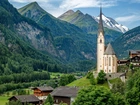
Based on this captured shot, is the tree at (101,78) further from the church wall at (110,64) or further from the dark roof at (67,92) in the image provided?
the dark roof at (67,92)

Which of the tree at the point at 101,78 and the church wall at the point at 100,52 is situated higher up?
the church wall at the point at 100,52

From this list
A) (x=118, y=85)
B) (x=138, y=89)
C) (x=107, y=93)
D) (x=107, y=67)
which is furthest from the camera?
(x=107, y=67)

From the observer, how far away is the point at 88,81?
13288 cm

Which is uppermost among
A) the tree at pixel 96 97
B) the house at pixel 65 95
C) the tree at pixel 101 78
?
the tree at pixel 101 78

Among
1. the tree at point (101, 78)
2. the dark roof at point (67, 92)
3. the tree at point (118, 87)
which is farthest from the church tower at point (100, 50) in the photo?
the tree at point (118, 87)

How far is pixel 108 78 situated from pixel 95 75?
7.26 m

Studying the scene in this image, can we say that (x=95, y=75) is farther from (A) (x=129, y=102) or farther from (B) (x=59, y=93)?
(A) (x=129, y=102)

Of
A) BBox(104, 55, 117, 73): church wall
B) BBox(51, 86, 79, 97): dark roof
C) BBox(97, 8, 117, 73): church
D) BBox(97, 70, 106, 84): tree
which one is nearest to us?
BBox(51, 86, 79, 97): dark roof

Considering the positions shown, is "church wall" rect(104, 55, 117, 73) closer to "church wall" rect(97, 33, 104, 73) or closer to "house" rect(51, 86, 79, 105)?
"church wall" rect(97, 33, 104, 73)

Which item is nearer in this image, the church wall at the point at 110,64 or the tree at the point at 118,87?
the tree at the point at 118,87

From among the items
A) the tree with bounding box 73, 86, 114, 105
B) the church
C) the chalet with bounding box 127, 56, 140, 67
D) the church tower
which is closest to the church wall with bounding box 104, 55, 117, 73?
the church

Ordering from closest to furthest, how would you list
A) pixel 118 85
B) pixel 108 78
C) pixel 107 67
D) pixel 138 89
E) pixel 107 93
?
pixel 107 93 < pixel 138 89 < pixel 118 85 < pixel 108 78 < pixel 107 67

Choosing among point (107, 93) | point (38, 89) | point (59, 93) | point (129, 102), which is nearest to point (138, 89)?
point (129, 102)

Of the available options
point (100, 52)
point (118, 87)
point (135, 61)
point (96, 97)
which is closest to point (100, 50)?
point (100, 52)
